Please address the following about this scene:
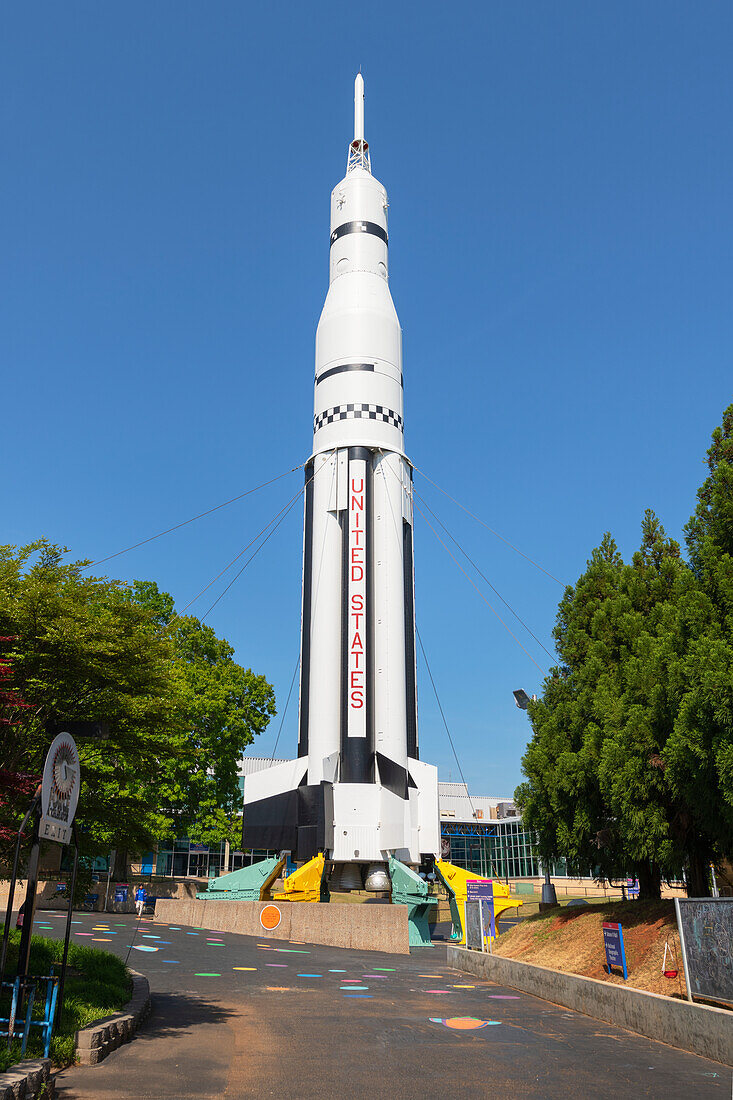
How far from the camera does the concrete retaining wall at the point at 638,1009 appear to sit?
9.63 meters

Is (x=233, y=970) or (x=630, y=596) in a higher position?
(x=630, y=596)

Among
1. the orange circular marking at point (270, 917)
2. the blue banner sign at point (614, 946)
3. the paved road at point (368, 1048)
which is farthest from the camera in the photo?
the orange circular marking at point (270, 917)

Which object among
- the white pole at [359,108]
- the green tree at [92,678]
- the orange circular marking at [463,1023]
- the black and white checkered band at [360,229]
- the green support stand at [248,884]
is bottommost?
the orange circular marking at [463,1023]

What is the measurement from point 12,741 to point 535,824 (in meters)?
11.6

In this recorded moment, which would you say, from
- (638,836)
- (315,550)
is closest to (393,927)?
(638,836)

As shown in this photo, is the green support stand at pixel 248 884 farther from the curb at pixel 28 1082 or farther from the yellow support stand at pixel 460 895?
the curb at pixel 28 1082

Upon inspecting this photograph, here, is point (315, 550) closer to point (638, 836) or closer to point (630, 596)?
point (630, 596)

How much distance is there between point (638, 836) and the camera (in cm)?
1403

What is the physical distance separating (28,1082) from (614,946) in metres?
9.70

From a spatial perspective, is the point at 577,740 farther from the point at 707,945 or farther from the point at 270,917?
the point at 270,917

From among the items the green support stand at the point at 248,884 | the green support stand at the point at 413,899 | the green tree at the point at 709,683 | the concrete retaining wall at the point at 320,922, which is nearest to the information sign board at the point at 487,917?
the concrete retaining wall at the point at 320,922

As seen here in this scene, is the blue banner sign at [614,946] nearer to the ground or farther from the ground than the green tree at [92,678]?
nearer to the ground

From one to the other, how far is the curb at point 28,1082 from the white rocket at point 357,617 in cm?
2227

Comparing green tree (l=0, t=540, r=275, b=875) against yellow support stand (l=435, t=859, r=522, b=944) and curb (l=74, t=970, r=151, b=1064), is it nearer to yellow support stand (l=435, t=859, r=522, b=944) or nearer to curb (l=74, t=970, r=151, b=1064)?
curb (l=74, t=970, r=151, b=1064)
